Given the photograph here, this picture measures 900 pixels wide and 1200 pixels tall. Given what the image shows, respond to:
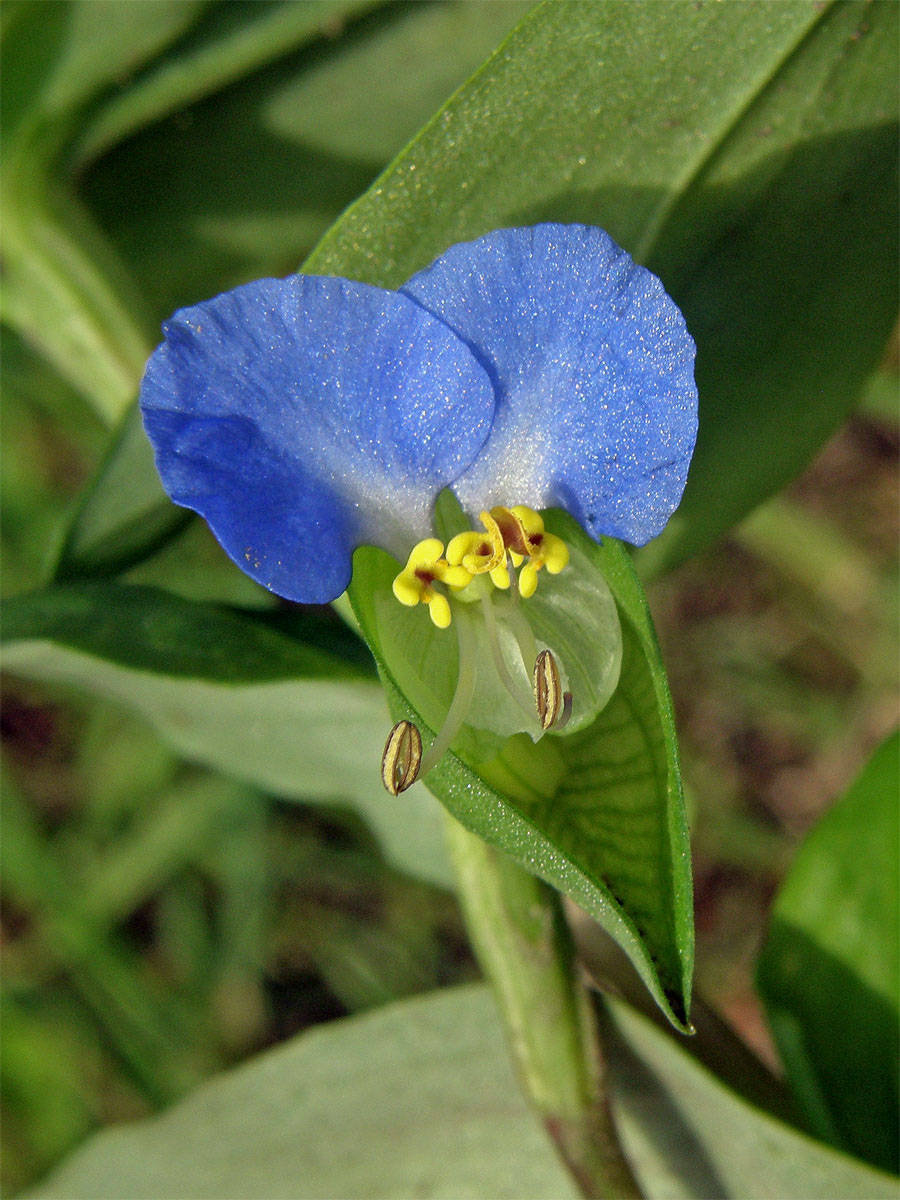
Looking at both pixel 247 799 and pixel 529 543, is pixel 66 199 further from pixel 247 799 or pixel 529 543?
pixel 247 799

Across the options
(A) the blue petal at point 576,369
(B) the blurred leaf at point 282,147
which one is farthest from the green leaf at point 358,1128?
(B) the blurred leaf at point 282,147

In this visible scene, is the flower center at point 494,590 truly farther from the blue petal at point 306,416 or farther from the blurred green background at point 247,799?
the blurred green background at point 247,799

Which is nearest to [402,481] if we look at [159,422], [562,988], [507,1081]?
[159,422]

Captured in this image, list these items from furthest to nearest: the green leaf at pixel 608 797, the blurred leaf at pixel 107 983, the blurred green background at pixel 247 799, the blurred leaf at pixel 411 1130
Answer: the blurred leaf at pixel 107 983, the blurred green background at pixel 247 799, the blurred leaf at pixel 411 1130, the green leaf at pixel 608 797

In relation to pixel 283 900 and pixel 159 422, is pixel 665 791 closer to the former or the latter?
pixel 159 422

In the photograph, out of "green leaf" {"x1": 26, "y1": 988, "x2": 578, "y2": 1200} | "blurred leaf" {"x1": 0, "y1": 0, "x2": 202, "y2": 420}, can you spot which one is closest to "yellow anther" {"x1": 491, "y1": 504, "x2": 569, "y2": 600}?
"green leaf" {"x1": 26, "y1": 988, "x2": 578, "y2": 1200}

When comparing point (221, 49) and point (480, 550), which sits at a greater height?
point (221, 49)

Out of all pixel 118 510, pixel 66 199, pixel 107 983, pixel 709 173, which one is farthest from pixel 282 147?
pixel 107 983
